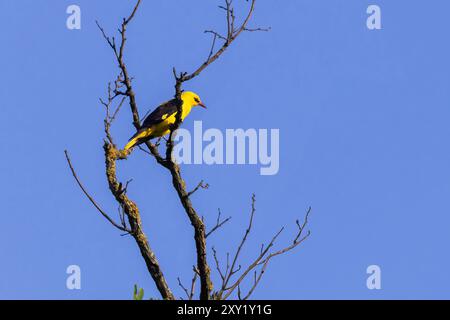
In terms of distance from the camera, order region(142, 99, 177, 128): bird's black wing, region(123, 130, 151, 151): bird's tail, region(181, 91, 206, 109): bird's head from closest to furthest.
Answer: region(123, 130, 151, 151): bird's tail < region(142, 99, 177, 128): bird's black wing < region(181, 91, 206, 109): bird's head

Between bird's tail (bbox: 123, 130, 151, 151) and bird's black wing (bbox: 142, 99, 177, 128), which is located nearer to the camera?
bird's tail (bbox: 123, 130, 151, 151)

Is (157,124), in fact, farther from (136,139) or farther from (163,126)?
(136,139)

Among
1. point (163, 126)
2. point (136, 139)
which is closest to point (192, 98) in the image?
point (163, 126)

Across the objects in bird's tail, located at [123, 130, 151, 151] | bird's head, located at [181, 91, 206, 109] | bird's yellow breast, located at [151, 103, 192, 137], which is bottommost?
bird's tail, located at [123, 130, 151, 151]

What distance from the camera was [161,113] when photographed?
971cm

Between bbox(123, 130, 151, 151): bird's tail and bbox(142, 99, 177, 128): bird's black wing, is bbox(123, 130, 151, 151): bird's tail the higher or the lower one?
the lower one

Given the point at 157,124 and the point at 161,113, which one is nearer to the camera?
the point at 157,124

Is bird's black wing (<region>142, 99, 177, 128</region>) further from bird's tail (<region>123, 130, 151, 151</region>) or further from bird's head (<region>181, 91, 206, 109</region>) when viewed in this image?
bird's head (<region>181, 91, 206, 109</region>)

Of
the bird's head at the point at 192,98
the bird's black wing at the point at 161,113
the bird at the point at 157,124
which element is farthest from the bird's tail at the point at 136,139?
the bird's head at the point at 192,98

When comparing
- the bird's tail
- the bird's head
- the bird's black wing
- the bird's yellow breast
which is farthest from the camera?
the bird's head

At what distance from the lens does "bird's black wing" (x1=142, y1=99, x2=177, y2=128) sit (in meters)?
9.38

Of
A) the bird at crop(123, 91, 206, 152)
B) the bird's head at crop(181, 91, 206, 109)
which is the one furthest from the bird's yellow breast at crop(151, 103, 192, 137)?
the bird's head at crop(181, 91, 206, 109)
